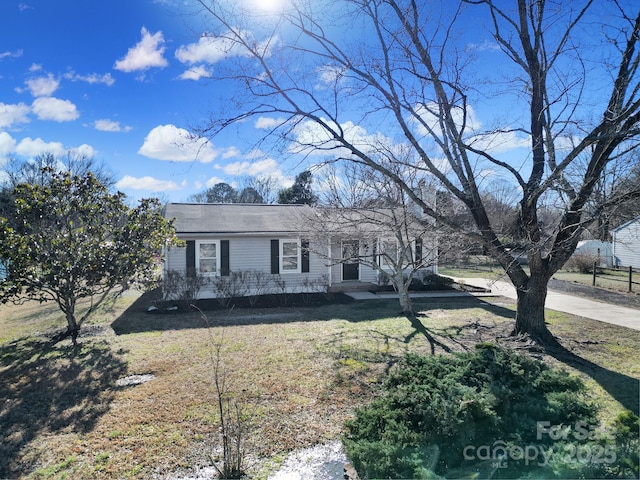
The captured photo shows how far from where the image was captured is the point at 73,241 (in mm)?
7574

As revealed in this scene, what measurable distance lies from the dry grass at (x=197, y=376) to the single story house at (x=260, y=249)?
259cm

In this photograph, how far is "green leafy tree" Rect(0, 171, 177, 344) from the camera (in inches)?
282

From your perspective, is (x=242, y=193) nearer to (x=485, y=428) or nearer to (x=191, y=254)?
(x=191, y=254)

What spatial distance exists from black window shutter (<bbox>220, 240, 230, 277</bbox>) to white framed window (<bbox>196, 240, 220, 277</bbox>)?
0.11 meters

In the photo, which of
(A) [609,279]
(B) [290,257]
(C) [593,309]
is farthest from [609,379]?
(A) [609,279]

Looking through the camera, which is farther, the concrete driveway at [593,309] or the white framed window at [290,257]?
the white framed window at [290,257]

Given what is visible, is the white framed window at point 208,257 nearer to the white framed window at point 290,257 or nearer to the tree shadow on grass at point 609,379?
the white framed window at point 290,257

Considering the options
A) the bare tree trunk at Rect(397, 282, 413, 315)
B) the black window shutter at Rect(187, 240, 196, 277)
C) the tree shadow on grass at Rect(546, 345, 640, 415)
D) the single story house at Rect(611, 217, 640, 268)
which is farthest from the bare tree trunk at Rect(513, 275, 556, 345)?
the single story house at Rect(611, 217, 640, 268)

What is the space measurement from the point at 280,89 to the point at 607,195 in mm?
6302

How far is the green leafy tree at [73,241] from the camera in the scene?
7152mm

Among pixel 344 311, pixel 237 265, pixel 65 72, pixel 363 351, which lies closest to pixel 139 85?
pixel 65 72

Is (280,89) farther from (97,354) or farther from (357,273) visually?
(357,273)

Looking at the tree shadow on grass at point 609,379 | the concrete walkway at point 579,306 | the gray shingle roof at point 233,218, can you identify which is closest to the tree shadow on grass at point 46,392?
the gray shingle roof at point 233,218

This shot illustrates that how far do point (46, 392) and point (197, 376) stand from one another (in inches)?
81.6
